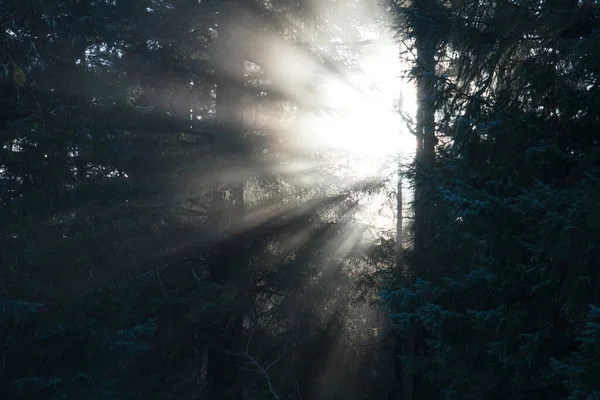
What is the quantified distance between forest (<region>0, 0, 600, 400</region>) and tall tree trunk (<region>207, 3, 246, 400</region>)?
0.15 feet

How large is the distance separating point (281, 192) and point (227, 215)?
1311 millimetres

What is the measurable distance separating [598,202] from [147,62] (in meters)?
9.19

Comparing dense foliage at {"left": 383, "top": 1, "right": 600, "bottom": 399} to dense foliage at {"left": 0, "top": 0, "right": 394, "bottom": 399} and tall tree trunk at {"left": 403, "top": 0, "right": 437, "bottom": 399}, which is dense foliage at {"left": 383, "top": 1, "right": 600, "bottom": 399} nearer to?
tall tree trunk at {"left": 403, "top": 0, "right": 437, "bottom": 399}

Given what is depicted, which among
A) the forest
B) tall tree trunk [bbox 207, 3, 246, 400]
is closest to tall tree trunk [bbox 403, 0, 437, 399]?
the forest

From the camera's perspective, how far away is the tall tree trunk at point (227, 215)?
1016 cm

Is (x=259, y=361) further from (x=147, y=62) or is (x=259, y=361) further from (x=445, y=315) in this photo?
(x=147, y=62)

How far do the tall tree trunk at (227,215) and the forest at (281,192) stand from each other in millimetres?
46

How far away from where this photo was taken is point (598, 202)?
13.8 feet

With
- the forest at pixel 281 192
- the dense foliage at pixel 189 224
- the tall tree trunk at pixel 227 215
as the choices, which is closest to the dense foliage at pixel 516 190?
the forest at pixel 281 192

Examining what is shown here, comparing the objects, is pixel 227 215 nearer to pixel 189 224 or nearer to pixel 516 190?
pixel 189 224

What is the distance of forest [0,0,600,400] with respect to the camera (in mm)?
5664

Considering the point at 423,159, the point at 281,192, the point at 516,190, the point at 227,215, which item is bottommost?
the point at 227,215

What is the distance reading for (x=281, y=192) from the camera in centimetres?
1103

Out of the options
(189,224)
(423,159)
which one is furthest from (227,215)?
(423,159)
